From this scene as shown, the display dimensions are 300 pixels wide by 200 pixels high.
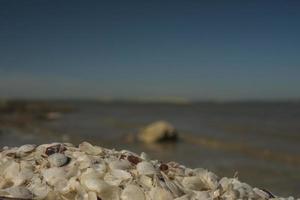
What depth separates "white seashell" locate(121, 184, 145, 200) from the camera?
455cm

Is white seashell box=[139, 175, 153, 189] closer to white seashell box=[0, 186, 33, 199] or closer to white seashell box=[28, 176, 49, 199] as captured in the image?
white seashell box=[28, 176, 49, 199]

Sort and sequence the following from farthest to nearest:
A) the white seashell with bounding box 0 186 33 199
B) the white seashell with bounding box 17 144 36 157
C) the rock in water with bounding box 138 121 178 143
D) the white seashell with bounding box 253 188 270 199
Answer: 1. the rock in water with bounding box 138 121 178 143
2. the white seashell with bounding box 17 144 36 157
3. the white seashell with bounding box 253 188 270 199
4. the white seashell with bounding box 0 186 33 199

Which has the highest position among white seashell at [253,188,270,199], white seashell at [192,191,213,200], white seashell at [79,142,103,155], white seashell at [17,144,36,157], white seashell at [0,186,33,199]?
white seashell at [79,142,103,155]

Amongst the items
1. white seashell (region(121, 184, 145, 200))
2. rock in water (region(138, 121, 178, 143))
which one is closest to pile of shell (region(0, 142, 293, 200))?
white seashell (region(121, 184, 145, 200))

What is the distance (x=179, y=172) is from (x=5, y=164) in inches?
72.2

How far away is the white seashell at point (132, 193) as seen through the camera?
455cm

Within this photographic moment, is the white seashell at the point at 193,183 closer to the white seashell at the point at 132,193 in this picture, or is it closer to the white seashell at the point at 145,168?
the white seashell at the point at 145,168

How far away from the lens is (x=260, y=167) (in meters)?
14.5

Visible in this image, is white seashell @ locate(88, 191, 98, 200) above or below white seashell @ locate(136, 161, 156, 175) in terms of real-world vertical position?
below

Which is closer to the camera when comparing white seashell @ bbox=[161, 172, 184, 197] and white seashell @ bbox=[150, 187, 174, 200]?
white seashell @ bbox=[150, 187, 174, 200]

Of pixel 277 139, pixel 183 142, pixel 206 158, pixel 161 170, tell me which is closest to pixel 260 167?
pixel 206 158

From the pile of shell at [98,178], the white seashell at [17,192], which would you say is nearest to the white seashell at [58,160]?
the pile of shell at [98,178]

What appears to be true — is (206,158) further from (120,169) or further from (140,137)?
(120,169)

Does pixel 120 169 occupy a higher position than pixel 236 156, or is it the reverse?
pixel 120 169
